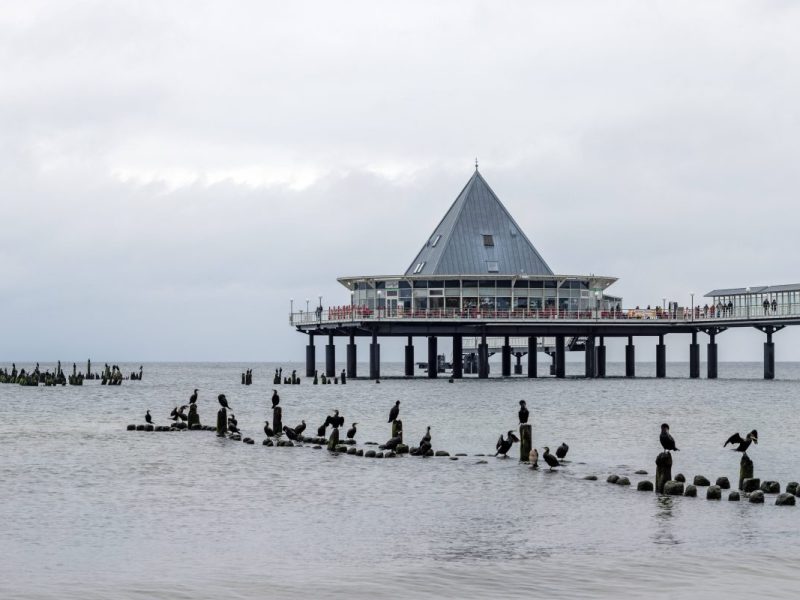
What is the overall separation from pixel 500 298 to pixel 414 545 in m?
88.9

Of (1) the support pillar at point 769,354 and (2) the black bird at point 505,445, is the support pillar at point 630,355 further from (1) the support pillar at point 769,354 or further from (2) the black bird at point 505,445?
(2) the black bird at point 505,445

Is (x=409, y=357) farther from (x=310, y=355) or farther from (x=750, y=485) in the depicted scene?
(x=750, y=485)

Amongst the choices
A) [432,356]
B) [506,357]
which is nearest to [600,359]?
[506,357]

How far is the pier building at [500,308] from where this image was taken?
112m

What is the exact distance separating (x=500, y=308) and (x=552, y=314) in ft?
16.7

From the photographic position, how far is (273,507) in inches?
1296

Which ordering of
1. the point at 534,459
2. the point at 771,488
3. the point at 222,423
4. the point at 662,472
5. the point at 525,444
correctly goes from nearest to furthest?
the point at 771,488, the point at 662,472, the point at 534,459, the point at 525,444, the point at 222,423

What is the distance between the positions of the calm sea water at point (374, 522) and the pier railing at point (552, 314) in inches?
2006

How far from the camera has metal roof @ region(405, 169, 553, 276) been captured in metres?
124

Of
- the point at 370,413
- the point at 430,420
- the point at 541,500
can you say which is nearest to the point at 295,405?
the point at 370,413

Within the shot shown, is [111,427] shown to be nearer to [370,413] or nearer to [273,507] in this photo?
[370,413]

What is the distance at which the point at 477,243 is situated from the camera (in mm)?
126750

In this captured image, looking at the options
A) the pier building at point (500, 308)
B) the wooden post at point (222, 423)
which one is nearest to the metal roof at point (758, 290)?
the pier building at point (500, 308)

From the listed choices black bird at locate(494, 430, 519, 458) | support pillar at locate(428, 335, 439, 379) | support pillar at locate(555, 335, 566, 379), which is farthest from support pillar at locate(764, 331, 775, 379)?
black bird at locate(494, 430, 519, 458)
